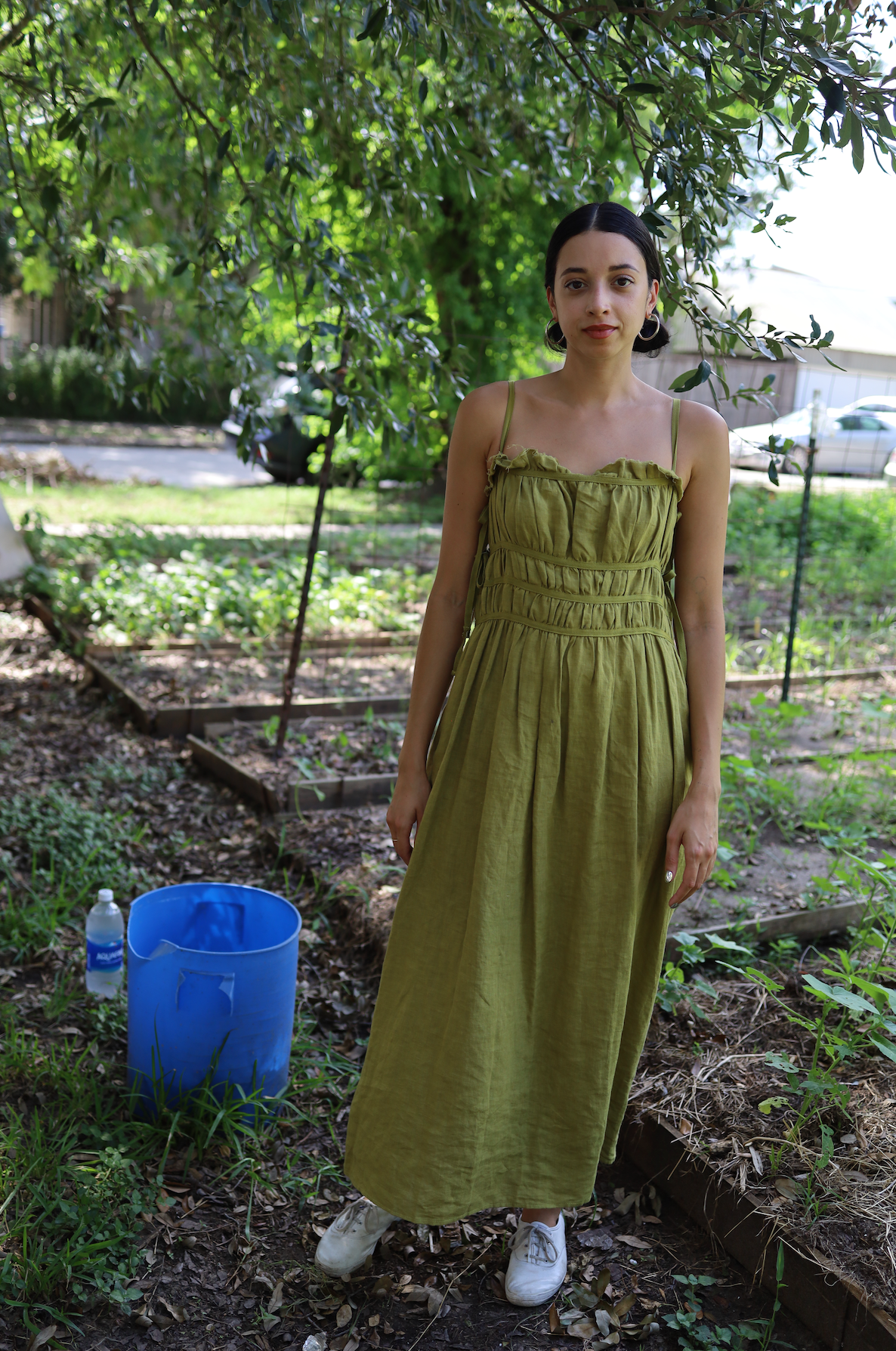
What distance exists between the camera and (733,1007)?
2.90 m

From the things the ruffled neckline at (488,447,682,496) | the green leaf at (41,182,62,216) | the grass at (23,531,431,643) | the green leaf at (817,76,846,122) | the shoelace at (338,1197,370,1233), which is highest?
the green leaf at (41,182,62,216)

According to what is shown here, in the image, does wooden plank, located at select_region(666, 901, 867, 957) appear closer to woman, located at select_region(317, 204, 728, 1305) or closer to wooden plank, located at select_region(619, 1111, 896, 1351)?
wooden plank, located at select_region(619, 1111, 896, 1351)

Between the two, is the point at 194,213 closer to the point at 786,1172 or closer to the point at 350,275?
the point at 350,275

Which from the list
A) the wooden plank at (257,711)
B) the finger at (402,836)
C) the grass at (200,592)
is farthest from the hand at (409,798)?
the grass at (200,592)

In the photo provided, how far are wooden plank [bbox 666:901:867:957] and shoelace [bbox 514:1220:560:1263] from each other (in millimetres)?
1080

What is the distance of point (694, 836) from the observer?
6.41 feet

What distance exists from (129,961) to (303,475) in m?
11.8

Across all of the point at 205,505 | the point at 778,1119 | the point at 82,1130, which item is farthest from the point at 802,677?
the point at 205,505

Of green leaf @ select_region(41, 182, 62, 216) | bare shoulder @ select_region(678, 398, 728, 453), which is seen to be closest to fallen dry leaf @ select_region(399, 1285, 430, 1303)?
bare shoulder @ select_region(678, 398, 728, 453)

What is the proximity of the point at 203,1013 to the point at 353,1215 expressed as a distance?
59 centimetres

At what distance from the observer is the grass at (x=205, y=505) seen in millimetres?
10148

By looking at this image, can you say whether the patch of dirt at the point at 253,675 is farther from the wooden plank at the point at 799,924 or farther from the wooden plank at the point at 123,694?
the wooden plank at the point at 799,924

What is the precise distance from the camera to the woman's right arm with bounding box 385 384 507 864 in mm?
1983

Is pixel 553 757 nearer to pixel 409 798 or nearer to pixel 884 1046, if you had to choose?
pixel 409 798
